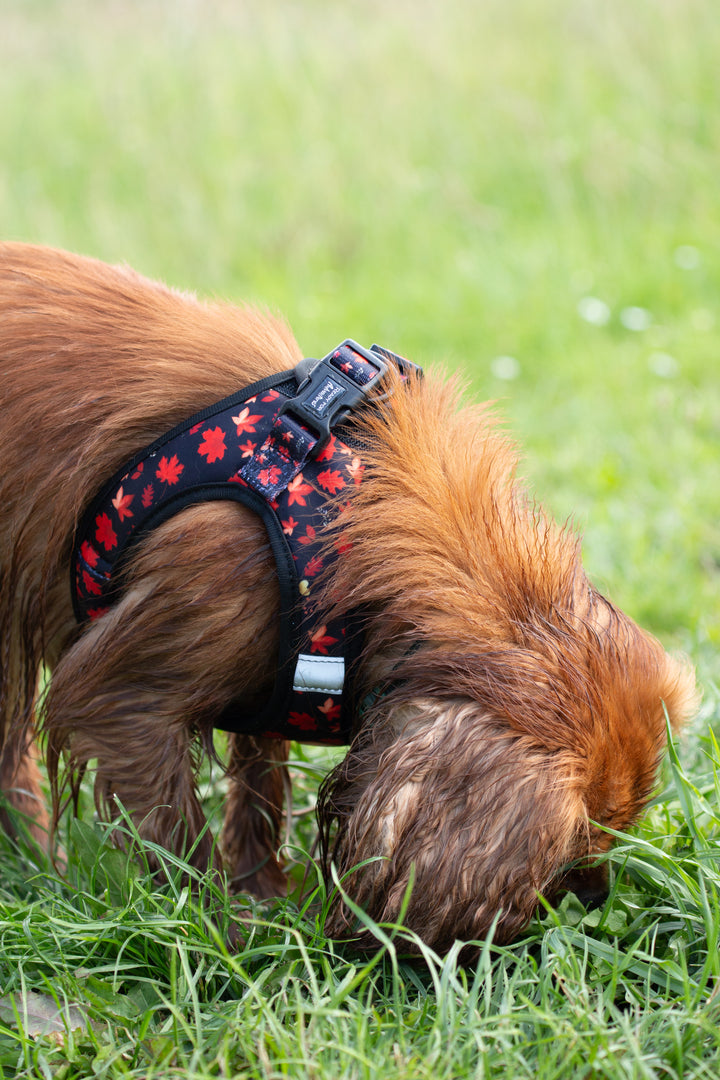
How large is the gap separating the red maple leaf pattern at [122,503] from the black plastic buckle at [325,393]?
37cm

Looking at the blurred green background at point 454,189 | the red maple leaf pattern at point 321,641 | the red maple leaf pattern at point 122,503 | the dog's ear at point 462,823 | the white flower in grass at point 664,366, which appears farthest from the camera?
the white flower in grass at point 664,366

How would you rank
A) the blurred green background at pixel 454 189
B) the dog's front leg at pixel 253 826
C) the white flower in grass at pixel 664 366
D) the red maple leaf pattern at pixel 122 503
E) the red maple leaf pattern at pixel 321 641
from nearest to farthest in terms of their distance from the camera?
the red maple leaf pattern at pixel 321 641, the red maple leaf pattern at pixel 122 503, the dog's front leg at pixel 253 826, the blurred green background at pixel 454 189, the white flower in grass at pixel 664 366

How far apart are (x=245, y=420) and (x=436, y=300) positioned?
189 inches

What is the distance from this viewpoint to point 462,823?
1867mm

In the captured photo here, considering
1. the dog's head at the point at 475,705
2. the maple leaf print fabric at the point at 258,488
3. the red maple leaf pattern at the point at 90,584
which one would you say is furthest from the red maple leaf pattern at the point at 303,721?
the red maple leaf pattern at the point at 90,584

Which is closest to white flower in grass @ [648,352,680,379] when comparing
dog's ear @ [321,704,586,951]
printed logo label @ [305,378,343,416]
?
printed logo label @ [305,378,343,416]

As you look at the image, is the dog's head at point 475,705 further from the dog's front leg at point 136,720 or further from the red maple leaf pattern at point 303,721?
the dog's front leg at point 136,720

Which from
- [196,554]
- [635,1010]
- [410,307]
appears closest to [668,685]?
[635,1010]

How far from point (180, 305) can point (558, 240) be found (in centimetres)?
541

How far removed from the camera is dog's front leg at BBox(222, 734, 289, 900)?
8.75 ft

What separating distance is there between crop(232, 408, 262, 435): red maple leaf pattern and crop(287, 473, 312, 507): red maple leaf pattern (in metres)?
0.14

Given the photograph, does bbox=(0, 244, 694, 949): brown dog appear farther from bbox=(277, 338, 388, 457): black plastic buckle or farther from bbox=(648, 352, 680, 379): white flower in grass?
bbox=(648, 352, 680, 379): white flower in grass

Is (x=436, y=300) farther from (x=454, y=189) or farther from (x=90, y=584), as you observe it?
(x=90, y=584)

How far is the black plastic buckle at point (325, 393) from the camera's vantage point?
2041mm
